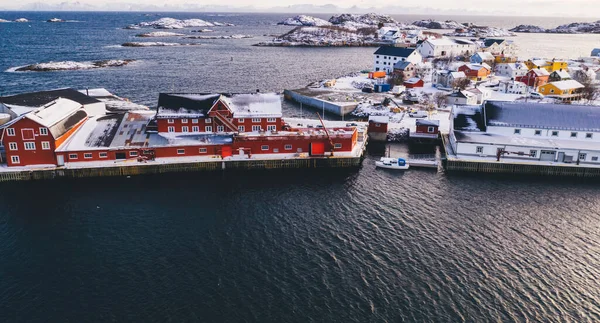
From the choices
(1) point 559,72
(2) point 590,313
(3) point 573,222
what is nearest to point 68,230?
(2) point 590,313

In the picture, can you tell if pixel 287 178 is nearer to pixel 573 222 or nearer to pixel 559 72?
pixel 573 222

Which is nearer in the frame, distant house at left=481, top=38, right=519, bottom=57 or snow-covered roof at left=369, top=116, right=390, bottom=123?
snow-covered roof at left=369, top=116, right=390, bottom=123

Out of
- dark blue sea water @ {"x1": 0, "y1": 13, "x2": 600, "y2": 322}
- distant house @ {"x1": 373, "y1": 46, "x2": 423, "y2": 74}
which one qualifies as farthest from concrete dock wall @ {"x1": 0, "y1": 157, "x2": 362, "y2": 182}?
distant house @ {"x1": 373, "y1": 46, "x2": 423, "y2": 74}

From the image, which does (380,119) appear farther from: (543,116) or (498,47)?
(498,47)

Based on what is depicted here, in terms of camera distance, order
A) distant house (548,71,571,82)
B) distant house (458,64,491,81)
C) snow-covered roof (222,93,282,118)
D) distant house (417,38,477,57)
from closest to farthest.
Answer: snow-covered roof (222,93,282,118), distant house (548,71,571,82), distant house (458,64,491,81), distant house (417,38,477,57)

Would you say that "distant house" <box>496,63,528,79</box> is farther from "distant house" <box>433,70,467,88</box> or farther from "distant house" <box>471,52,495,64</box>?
"distant house" <box>433,70,467,88</box>

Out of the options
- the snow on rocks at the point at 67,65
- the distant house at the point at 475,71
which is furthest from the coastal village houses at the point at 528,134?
the snow on rocks at the point at 67,65
